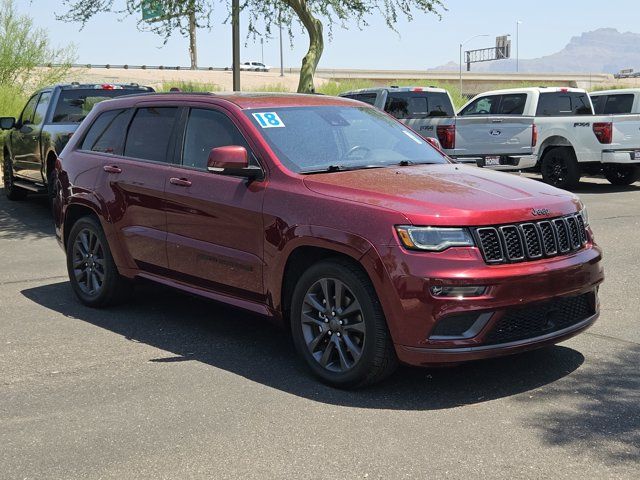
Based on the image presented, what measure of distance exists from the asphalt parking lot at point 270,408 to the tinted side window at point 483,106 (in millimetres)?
11523

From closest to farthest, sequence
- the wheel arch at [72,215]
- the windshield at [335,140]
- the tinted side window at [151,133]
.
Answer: the windshield at [335,140], the tinted side window at [151,133], the wheel arch at [72,215]

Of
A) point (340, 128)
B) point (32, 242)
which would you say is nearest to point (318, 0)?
point (32, 242)

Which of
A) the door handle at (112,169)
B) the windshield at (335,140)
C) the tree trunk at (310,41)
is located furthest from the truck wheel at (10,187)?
the windshield at (335,140)

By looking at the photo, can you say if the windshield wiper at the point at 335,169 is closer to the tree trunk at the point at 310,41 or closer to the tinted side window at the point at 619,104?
the tree trunk at the point at 310,41

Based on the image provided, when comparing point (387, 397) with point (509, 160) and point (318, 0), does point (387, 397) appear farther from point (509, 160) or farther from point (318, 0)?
point (318, 0)

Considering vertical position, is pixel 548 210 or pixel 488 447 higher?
pixel 548 210

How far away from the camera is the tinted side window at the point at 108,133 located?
7113 mm

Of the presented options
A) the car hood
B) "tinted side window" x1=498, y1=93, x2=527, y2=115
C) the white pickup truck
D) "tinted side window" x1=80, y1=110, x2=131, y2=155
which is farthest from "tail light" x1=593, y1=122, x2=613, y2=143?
"tinted side window" x1=80, y1=110, x2=131, y2=155

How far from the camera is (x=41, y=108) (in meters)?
13.4

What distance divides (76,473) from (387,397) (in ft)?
6.02

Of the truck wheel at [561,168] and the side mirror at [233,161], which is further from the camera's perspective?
the truck wheel at [561,168]

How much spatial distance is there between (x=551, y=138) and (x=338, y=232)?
43.4 feet

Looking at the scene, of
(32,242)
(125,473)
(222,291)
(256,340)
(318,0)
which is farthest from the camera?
(318,0)

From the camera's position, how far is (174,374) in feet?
18.0
